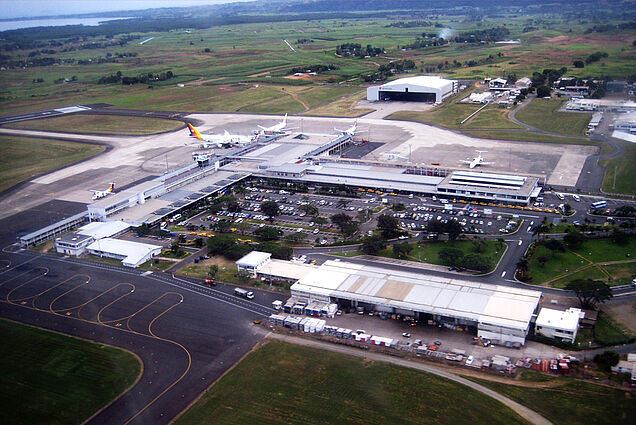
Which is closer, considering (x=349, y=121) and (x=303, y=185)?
(x=303, y=185)

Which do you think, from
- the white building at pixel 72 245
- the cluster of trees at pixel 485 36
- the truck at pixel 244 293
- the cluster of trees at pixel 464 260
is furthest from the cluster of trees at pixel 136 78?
the cluster of trees at pixel 464 260

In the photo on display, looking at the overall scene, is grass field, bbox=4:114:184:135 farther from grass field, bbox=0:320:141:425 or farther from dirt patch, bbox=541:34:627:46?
dirt patch, bbox=541:34:627:46

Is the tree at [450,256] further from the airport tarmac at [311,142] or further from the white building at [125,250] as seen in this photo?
the white building at [125,250]

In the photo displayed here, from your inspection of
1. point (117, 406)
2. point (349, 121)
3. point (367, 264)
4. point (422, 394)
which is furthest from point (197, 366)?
point (349, 121)

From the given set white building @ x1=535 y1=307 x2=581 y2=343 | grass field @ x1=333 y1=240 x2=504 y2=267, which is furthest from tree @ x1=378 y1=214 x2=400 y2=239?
white building @ x1=535 y1=307 x2=581 y2=343

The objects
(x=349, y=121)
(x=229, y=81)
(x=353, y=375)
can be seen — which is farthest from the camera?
(x=229, y=81)

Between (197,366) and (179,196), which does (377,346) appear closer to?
(197,366)

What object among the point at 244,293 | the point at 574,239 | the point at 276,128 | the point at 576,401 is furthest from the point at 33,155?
the point at 576,401

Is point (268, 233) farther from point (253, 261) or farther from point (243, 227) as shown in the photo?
point (253, 261)
